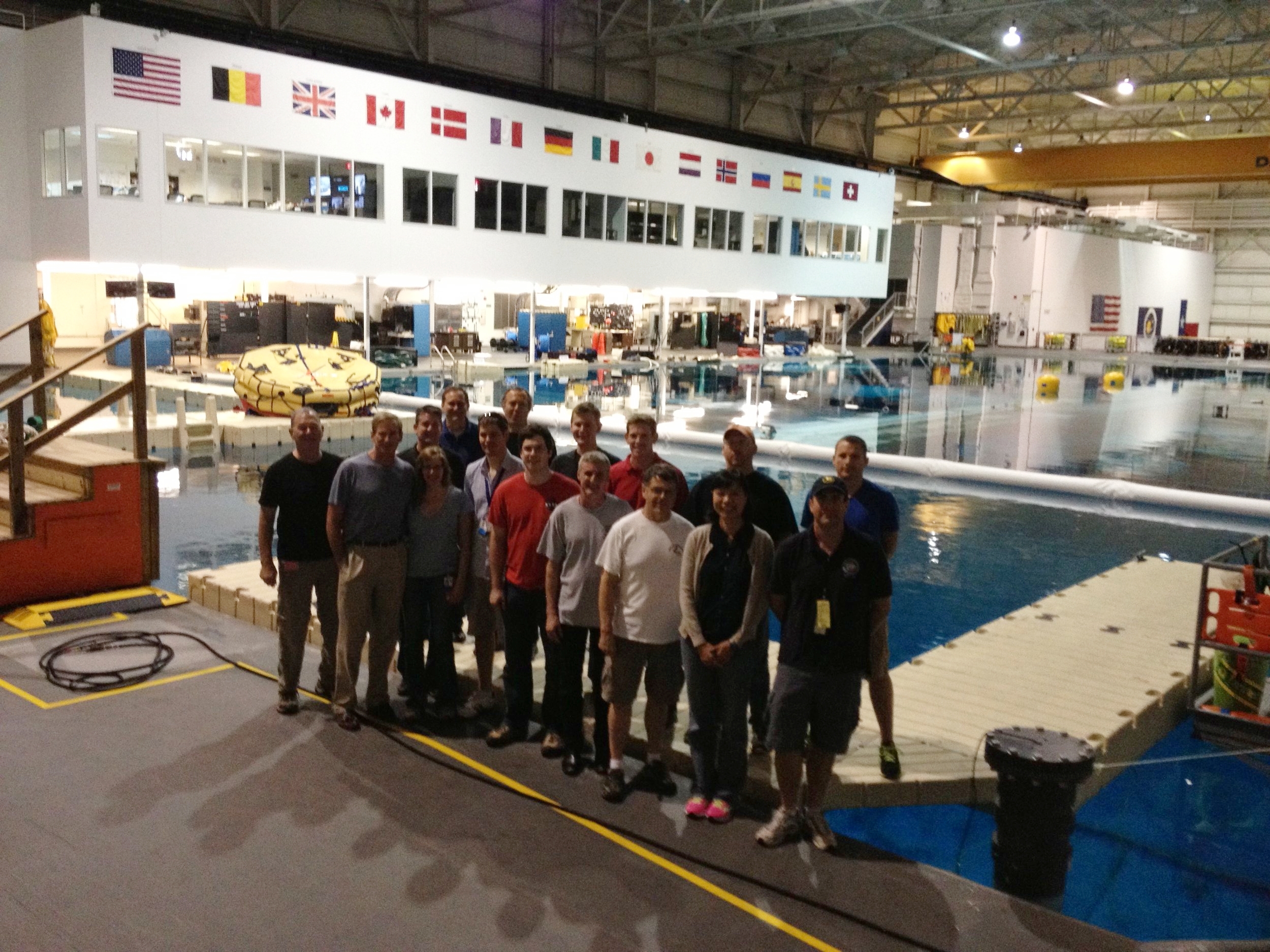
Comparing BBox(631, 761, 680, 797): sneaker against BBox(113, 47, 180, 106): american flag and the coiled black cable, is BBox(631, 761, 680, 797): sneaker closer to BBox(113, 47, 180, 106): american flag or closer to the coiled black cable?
the coiled black cable

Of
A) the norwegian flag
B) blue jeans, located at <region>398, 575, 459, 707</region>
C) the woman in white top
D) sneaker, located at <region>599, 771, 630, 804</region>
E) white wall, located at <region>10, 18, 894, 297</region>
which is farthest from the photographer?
the norwegian flag

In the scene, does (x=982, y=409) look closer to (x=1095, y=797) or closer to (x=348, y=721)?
(x=1095, y=797)

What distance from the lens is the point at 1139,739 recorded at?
6723 mm

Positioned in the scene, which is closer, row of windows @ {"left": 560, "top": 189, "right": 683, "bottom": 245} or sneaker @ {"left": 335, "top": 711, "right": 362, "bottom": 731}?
sneaker @ {"left": 335, "top": 711, "right": 362, "bottom": 731}

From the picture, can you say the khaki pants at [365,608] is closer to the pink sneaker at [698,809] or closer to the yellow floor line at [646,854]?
the yellow floor line at [646,854]

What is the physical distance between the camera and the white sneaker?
20.6ft

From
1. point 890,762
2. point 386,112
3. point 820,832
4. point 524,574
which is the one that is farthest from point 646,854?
point 386,112

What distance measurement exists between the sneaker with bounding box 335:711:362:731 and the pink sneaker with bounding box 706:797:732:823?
2.12 meters

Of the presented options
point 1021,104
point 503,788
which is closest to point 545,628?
point 503,788

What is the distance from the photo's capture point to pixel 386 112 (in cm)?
2917

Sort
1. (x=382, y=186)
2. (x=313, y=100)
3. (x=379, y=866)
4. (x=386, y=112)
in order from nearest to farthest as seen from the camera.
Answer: (x=379, y=866) < (x=313, y=100) < (x=386, y=112) < (x=382, y=186)

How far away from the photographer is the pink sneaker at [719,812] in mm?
5039

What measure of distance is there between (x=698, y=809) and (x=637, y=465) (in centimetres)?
193


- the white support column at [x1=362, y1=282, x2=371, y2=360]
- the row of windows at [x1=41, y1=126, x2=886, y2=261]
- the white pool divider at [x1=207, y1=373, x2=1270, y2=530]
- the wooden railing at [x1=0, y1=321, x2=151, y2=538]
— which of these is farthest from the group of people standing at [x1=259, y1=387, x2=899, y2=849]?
the white support column at [x1=362, y1=282, x2=371, y2=360]
